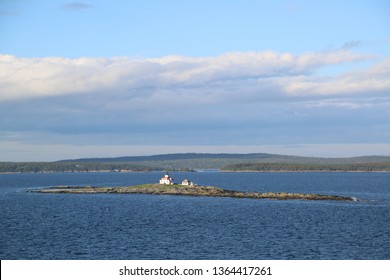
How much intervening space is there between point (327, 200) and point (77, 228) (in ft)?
203

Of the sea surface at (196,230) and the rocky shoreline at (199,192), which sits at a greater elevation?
the rocky shoreline at (199,192)

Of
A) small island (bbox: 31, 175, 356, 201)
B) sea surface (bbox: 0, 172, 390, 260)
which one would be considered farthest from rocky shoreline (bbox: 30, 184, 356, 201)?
sea surface (bbox: 0, 172, 390, 260)

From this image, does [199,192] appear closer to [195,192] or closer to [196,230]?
[195,192]

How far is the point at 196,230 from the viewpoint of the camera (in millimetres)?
71812

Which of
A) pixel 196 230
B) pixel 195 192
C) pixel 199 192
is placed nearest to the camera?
pixel 196 230

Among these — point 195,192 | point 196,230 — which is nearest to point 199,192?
point 195,192

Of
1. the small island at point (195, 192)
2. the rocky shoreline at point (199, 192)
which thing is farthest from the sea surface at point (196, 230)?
the small island at point (195, 192)

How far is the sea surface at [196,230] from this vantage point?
56500mm

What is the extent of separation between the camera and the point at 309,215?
299 ft

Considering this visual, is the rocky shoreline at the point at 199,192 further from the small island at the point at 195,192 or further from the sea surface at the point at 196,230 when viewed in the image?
the sea surface at the point at 196,230

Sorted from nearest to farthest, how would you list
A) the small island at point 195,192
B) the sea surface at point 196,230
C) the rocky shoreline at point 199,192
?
the sea surface at point 196,230 → the rocky shoreline at point 199,192 → the small island at point 195,192

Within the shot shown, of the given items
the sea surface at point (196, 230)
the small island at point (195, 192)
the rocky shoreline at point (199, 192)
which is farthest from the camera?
the small island at point (195, 192)

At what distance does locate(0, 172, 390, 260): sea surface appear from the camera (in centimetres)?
5650

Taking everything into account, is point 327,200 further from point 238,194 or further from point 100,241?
point 100,241
